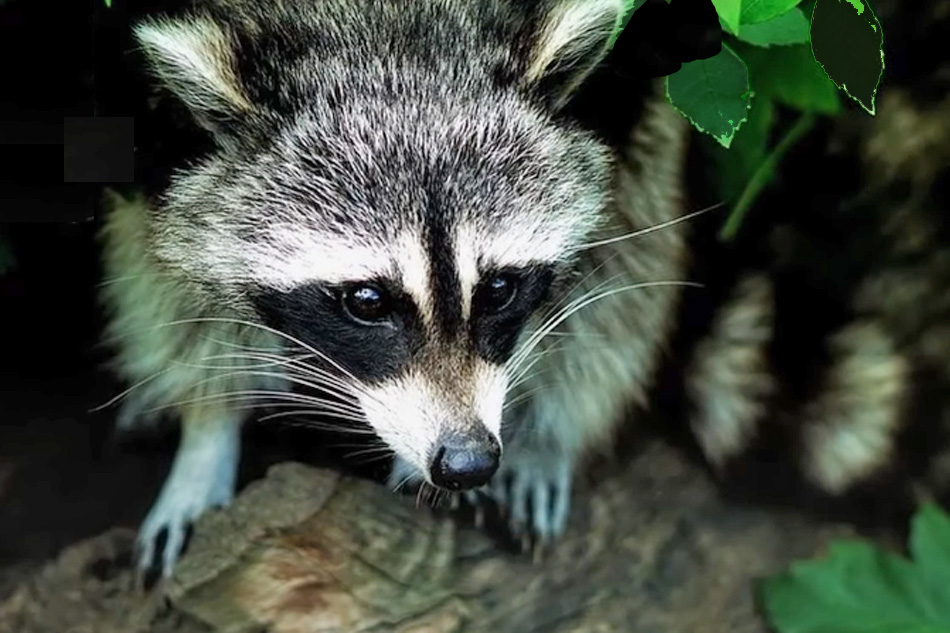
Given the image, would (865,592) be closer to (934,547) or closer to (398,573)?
(934,547)

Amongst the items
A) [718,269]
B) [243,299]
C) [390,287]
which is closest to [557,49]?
[390,287]

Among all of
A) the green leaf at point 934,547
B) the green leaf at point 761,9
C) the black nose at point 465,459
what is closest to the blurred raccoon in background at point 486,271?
the black nose at point 465,459

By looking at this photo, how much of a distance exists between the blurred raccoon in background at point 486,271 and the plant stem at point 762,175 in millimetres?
35

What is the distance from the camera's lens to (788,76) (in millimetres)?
1826

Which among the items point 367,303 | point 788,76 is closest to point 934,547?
point 788,76

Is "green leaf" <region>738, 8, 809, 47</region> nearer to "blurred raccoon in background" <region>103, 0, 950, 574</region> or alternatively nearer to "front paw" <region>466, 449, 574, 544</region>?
"blurred raccoon in background" <region>103, 0, 950, 574</region>

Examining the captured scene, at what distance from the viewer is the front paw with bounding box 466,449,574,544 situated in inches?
81.4

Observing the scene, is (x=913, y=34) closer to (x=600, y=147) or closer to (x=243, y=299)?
(x=600, y=147)

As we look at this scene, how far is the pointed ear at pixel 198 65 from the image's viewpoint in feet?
4.94

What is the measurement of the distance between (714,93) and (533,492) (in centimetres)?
83

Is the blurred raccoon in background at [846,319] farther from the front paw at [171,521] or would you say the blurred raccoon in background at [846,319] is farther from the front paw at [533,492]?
the front paw at [171,521]

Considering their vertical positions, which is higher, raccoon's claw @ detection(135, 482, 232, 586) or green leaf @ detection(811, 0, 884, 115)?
green leaf @ detection(811, 0, 884, 115)

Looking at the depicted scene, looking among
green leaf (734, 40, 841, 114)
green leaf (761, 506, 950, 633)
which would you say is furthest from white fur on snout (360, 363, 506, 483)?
green leaf (761, 506, 950, 633)

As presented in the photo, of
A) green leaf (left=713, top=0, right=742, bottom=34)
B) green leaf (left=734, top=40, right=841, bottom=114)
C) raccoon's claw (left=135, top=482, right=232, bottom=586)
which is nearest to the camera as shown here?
green leaf (left=713, top=0, right=742, bottom=34)
